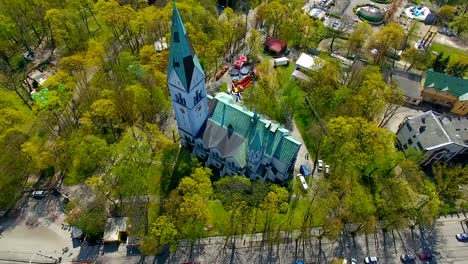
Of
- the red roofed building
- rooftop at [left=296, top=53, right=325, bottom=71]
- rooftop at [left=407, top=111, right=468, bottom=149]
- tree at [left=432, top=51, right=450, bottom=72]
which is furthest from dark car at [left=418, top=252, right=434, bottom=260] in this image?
the red roofed building

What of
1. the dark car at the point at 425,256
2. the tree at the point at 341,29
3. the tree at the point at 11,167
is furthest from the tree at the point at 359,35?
the tree at the point at 11,167

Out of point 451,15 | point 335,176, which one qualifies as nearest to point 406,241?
point 335,176

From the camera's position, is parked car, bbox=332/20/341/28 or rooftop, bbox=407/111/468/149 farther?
parked car, bbox=332/20/341/28

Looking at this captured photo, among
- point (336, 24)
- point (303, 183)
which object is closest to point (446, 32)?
point (336, 24)

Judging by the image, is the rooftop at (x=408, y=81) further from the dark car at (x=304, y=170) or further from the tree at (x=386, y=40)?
the dark car at (x=304, y=170)

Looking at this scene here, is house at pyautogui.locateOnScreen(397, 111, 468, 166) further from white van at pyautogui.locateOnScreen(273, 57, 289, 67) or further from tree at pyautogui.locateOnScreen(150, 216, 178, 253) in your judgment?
tree at pyautogui.locateOnScreen(150, 216, 178, 253)

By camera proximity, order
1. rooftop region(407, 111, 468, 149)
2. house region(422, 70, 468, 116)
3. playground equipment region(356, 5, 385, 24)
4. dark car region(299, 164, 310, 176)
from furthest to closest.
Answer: playground equipment region(356, 5, 385, 24)
house region(422, 70, 468, 116)
dark car region(299, 164, 310, 176)
rooftop region(407, 111, 468, 149)

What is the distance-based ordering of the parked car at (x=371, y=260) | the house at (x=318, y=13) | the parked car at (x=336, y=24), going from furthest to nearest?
the house at (x=318, y=13) → the parked car at (x=336, y=24) → the parked car at (x=371, y=260)

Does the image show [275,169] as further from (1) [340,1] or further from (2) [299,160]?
(1) [340,1]
